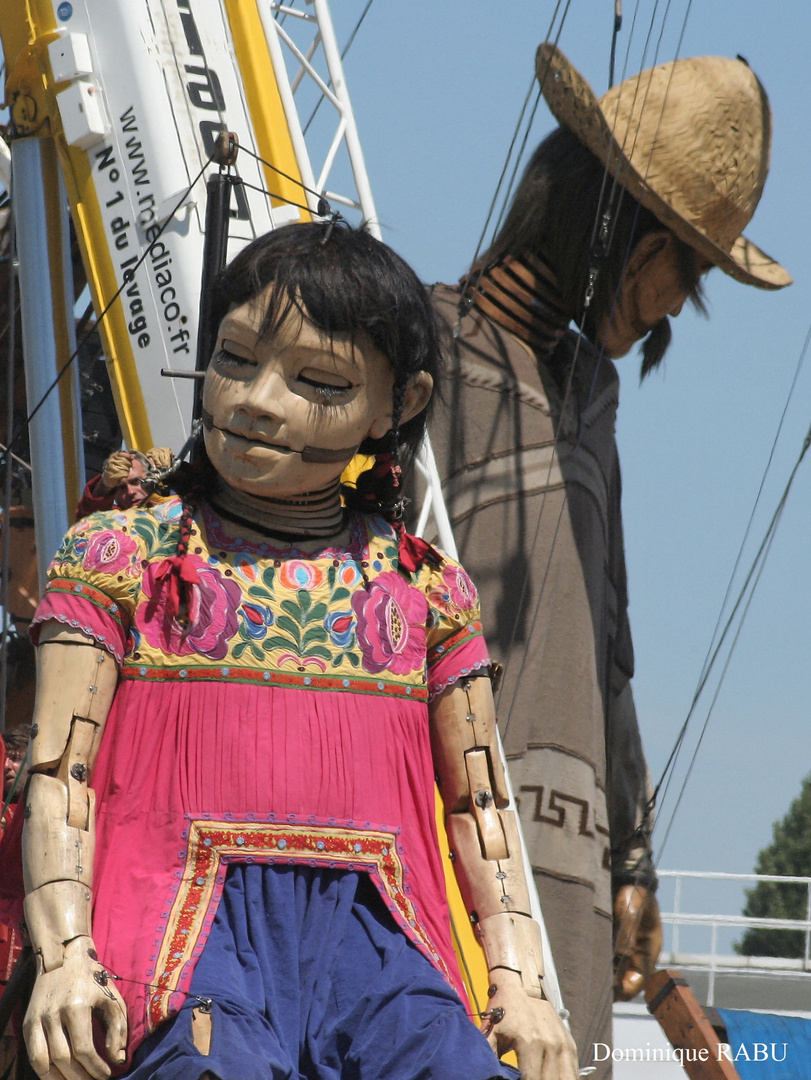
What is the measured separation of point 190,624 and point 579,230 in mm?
2178

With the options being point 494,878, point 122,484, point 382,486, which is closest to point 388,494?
point 382,486

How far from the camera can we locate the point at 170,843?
187 centimetres

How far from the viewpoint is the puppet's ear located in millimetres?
2137

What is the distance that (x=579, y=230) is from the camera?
3.88m

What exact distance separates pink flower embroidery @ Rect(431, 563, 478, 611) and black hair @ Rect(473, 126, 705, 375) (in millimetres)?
1835

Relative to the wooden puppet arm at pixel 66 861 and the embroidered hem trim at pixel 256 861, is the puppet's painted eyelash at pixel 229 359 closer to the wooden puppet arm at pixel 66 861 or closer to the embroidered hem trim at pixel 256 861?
the wooden puppet arm at pixel 66 861

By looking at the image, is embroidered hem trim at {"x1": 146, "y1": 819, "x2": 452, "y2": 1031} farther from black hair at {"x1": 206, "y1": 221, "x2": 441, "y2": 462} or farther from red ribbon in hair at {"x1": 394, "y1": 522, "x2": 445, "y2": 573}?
black hair at {"x1": 206, "y1": 221, "x2": 441, "y2": 462}

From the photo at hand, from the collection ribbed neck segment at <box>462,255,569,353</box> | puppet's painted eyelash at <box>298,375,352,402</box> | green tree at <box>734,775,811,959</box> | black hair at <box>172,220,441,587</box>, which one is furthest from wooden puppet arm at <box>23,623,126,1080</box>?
green tree at <box>734,775,811,959</box>

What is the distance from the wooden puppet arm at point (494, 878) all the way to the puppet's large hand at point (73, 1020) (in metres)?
0.44

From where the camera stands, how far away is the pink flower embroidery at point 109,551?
6.41 ft

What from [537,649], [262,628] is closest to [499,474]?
[537,649]

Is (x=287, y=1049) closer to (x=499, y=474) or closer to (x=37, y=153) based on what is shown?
(x=499, y=474)

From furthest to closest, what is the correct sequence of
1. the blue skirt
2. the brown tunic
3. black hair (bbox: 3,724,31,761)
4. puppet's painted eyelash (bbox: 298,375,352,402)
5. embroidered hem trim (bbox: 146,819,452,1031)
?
black hair (bbox: 3,724,31,761), the brown tunic, puppet's painted eyelash (bbox: 298,375,352,402), embroidered hem trim (bbox: 146,819,452,1031), the blue skirt

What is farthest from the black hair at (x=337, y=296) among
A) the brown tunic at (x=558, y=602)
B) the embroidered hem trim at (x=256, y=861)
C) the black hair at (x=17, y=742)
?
the black hair at (x=17, y=742)
